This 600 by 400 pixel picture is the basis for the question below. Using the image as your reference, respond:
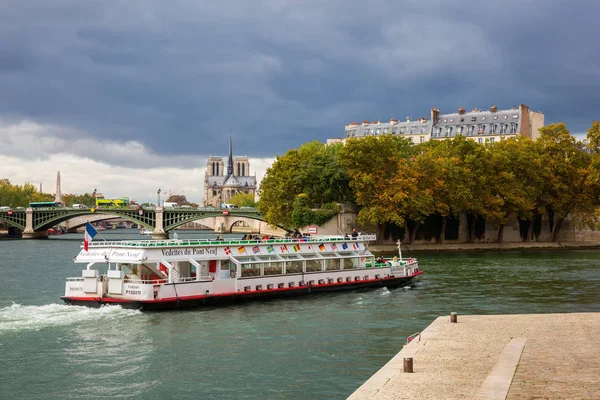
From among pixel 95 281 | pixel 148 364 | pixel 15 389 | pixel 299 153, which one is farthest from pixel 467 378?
pixel 299 153

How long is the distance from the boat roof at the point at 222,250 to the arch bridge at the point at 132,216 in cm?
6685

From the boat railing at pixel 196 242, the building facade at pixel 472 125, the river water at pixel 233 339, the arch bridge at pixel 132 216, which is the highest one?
the building facade at pixel 472 125

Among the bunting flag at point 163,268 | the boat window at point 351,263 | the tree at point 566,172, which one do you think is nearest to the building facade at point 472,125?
the tree at point 566,172

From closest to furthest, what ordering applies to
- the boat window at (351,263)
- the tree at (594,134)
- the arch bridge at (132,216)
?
1. the boat window at (351,263)
2. the tree at (594,134)
3. the arch bridge at (132,216)

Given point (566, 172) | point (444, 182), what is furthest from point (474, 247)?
point (566, 172)

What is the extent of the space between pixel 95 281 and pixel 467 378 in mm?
24218

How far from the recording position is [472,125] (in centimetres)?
13700

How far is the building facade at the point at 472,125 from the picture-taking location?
5148 inches

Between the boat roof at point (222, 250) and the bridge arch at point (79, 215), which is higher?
the bridge arch at point (79, 215)

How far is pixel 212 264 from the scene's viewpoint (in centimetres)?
4116

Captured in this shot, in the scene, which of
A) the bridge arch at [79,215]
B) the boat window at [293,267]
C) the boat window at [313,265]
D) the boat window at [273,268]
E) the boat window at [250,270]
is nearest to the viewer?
the boat window at [250,270]

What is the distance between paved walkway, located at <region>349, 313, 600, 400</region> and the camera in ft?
53.7

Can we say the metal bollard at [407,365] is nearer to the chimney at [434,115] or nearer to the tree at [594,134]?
the tree at [594,134]

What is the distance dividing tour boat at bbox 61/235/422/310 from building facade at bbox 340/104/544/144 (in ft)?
261
